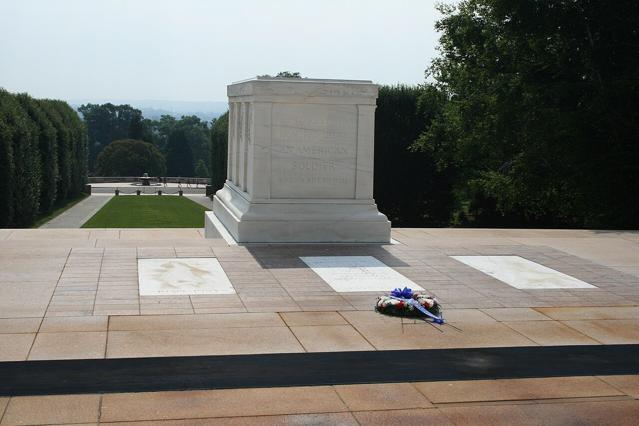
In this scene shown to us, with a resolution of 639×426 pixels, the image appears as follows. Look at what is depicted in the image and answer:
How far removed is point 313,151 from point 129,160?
281 ft

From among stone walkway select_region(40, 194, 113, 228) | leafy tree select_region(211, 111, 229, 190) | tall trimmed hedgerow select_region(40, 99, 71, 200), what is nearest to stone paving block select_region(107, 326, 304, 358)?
stone walkway select_region(40, 194, 113, 228)

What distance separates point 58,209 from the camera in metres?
46.9

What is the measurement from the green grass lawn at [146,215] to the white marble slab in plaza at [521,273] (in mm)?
24301

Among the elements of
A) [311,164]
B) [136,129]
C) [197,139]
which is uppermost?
[311,164]

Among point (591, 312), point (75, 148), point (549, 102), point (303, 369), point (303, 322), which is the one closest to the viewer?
point (303, 369)

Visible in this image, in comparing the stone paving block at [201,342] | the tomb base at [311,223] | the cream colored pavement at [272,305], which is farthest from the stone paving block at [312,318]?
the tomb base at [311,223]

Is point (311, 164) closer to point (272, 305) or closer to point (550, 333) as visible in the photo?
point (272, 305)

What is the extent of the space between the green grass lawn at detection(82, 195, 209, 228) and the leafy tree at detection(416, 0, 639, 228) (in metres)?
12.8

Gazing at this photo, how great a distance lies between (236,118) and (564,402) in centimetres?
1110

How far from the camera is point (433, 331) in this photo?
8.28 m

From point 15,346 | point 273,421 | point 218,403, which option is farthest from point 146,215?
point 273,421

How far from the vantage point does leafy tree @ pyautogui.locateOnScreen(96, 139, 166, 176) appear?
96.6 m

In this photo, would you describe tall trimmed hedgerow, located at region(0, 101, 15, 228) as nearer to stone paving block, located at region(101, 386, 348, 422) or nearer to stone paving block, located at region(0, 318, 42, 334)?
stone paving block, located at region(0, 318, 42, 334)

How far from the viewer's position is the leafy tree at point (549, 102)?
77.3 feet
